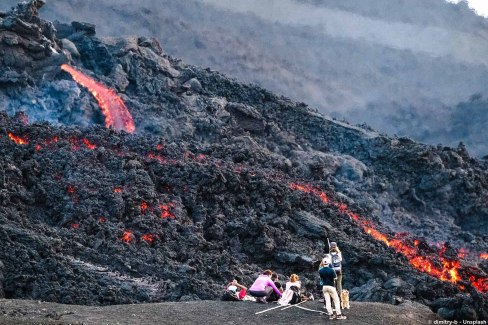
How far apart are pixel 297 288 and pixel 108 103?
40.8m

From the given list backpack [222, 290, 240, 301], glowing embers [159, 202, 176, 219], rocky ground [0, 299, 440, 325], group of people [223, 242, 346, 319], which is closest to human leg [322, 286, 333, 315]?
group of people [223, 242, 346, 319]

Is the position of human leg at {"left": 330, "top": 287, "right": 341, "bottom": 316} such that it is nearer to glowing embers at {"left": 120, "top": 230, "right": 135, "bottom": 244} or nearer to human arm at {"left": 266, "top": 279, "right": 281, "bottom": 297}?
human arm at {"left": 266, "top": 279, "right": 281, "bottom": 297}

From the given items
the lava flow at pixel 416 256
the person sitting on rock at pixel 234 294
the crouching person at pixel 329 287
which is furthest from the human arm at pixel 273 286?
the lava flow at pixel 416 256

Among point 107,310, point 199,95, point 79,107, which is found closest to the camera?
point 107,310

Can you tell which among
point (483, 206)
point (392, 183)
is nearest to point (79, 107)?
point (392, 183)

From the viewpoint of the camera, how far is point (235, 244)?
122 ft

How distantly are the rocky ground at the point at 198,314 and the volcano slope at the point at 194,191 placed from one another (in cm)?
270

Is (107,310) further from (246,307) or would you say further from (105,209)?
(105,209)

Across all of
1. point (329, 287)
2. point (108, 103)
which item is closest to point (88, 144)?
point (108, 103)

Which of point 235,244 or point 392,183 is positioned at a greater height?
point 392,183

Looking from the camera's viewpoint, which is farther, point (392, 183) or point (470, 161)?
point (470, 161)

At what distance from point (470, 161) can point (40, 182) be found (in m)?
55.7

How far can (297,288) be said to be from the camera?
2392 centimetres

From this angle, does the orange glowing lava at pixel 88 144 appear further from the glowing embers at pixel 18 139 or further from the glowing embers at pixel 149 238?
the glowing embers at pixel 149 238
